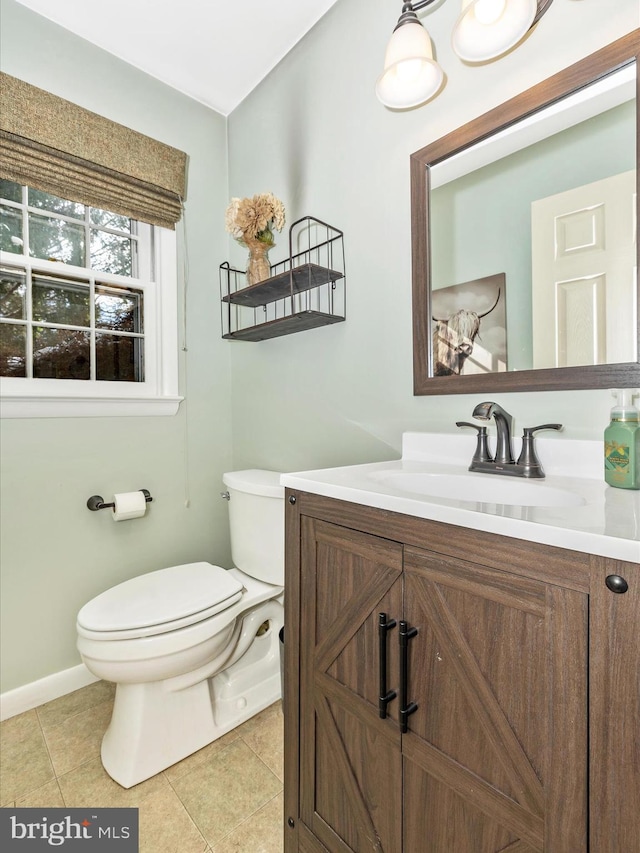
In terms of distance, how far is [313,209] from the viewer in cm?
168

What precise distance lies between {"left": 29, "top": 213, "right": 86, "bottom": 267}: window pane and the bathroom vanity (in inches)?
57.5

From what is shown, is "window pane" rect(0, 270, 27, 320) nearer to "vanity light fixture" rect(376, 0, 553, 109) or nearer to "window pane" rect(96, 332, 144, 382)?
"window pane" rect(96, 332, 144, 382)

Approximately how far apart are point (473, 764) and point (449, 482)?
57 centimetres

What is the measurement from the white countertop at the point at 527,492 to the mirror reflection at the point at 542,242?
216 millimetres

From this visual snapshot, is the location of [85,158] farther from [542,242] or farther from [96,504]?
[542,242]

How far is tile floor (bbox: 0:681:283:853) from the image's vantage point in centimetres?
114

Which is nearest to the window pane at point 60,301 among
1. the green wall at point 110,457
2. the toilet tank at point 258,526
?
the green wall at point 110,457

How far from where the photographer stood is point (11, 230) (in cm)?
163

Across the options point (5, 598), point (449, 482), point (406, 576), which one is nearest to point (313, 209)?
point (449, 482)

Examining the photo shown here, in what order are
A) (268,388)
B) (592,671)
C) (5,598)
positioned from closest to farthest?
1. (592,671)
2. (5,598)
3. (268,388)

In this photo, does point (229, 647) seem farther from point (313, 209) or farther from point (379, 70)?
point (379, 70)

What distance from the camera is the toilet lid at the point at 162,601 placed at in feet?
4.20

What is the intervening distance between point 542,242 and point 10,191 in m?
1.84

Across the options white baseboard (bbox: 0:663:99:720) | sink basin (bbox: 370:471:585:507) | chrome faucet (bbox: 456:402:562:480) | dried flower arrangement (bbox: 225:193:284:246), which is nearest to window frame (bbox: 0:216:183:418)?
dried flower arrangement (bbox: 225:193:284:246)
